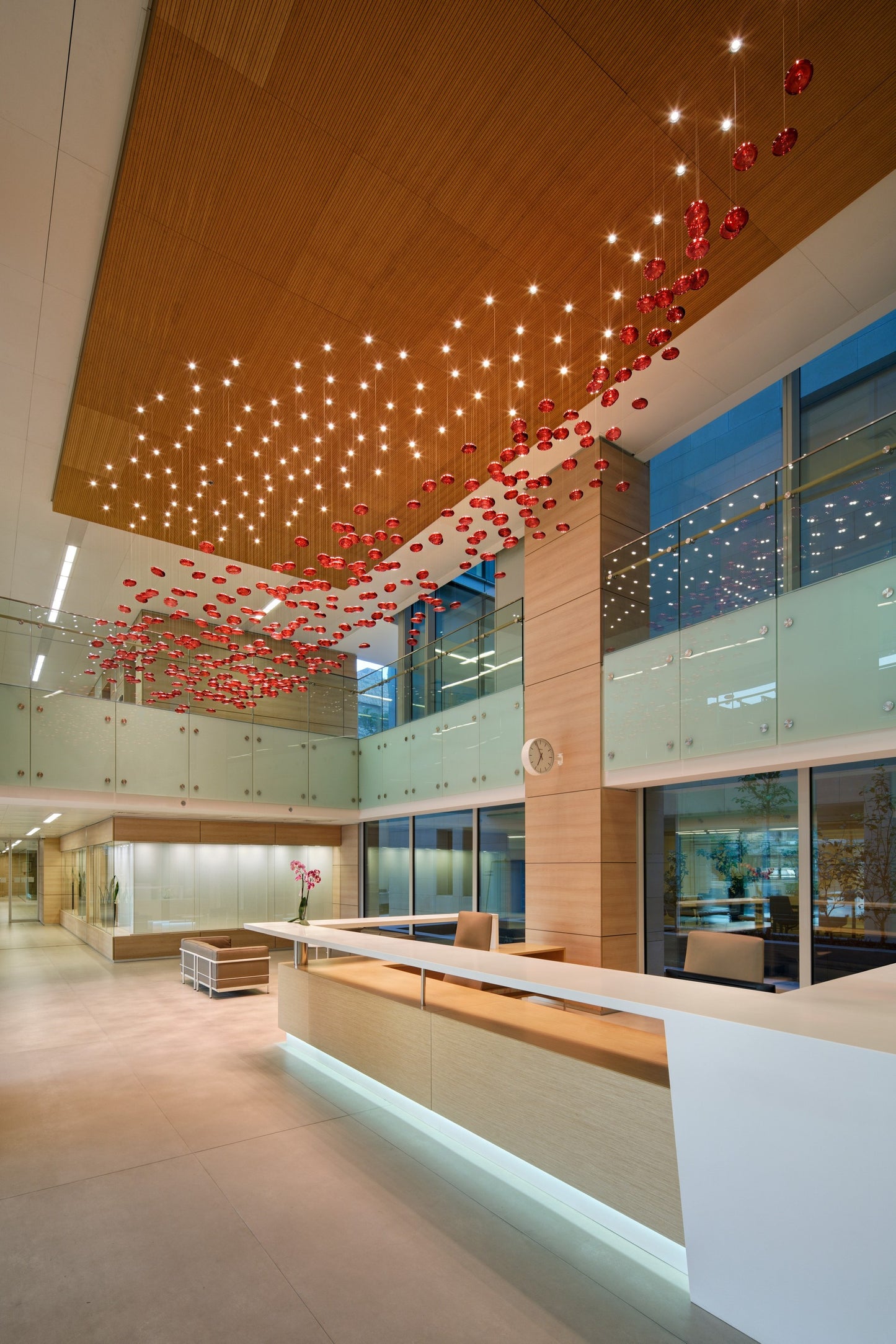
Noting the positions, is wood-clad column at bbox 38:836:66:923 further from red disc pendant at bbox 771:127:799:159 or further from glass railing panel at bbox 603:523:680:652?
red disc pendant at bbox 771:127:799:159

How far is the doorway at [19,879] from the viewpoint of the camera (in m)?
22.6

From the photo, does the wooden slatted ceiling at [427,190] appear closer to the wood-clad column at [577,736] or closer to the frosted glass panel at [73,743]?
the wood-clad column at [577,736]

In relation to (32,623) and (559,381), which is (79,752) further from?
(559,381)

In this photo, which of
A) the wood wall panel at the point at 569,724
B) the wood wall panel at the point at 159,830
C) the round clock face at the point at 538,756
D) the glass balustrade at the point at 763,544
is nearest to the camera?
the glass balustrade at the point at 763,544

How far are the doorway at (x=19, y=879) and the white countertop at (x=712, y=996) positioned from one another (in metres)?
22.2

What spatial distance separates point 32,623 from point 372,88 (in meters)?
9.26

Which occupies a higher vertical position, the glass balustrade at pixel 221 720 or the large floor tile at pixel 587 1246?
the glass balustrade at pixel 221 720

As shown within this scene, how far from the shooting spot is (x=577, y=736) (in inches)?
339

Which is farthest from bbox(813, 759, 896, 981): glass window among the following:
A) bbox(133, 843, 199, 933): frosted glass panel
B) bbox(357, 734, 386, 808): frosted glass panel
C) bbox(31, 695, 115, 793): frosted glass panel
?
bbox(133, 843, 199, 933): frosted glass panel

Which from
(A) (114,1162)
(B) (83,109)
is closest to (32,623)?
(B) (83,109)

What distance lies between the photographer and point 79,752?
11.3 meters

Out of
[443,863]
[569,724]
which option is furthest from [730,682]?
[443,863]

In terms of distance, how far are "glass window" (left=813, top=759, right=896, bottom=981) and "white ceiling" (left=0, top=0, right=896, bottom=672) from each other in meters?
3.90

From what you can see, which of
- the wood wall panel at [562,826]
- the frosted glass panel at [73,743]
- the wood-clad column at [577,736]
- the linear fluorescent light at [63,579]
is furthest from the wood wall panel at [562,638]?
the linear fluorescent light at [63,579]
